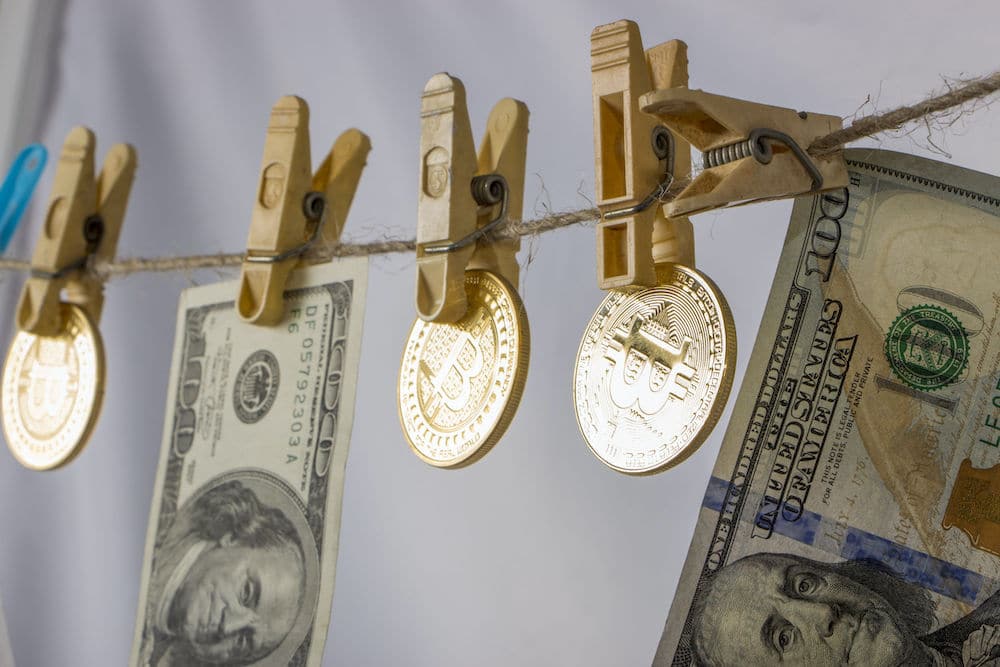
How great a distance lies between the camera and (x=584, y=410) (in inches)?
27.6

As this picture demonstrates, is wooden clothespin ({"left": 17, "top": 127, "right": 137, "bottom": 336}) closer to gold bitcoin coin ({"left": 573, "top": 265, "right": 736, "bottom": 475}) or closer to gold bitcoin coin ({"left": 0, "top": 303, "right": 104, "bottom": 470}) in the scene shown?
gold bitcoin coin ({"left": 0, "top": 303, "right": 104, "bottom": 470})

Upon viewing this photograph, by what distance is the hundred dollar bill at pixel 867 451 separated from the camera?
0.64 meters

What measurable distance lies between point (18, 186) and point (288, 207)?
41 centimetres

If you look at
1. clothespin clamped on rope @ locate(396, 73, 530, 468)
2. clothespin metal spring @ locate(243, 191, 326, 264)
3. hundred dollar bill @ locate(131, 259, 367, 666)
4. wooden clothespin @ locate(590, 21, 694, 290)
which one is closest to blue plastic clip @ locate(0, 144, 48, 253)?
hundred dollar bill @ locate(131, 259, 367, 666)

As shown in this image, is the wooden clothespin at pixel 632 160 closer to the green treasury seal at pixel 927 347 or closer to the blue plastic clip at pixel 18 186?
the green treasury seal at pixel 927 347

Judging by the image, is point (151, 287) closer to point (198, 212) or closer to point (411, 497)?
point (198, 212)

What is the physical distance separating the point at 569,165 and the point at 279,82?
1.63 ft

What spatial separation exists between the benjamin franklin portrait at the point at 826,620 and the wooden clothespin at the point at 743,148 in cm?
24

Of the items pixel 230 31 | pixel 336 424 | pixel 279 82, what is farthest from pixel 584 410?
pixel 230 31

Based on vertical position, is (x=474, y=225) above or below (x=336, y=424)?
above

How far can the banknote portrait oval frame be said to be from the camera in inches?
34.8

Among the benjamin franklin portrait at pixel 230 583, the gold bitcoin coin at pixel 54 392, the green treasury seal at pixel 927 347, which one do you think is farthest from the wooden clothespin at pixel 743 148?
the gold bitcoin coin at pixel 54 392

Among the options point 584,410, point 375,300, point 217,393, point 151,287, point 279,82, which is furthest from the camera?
point 151,287

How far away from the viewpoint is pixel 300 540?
905 millimetres
